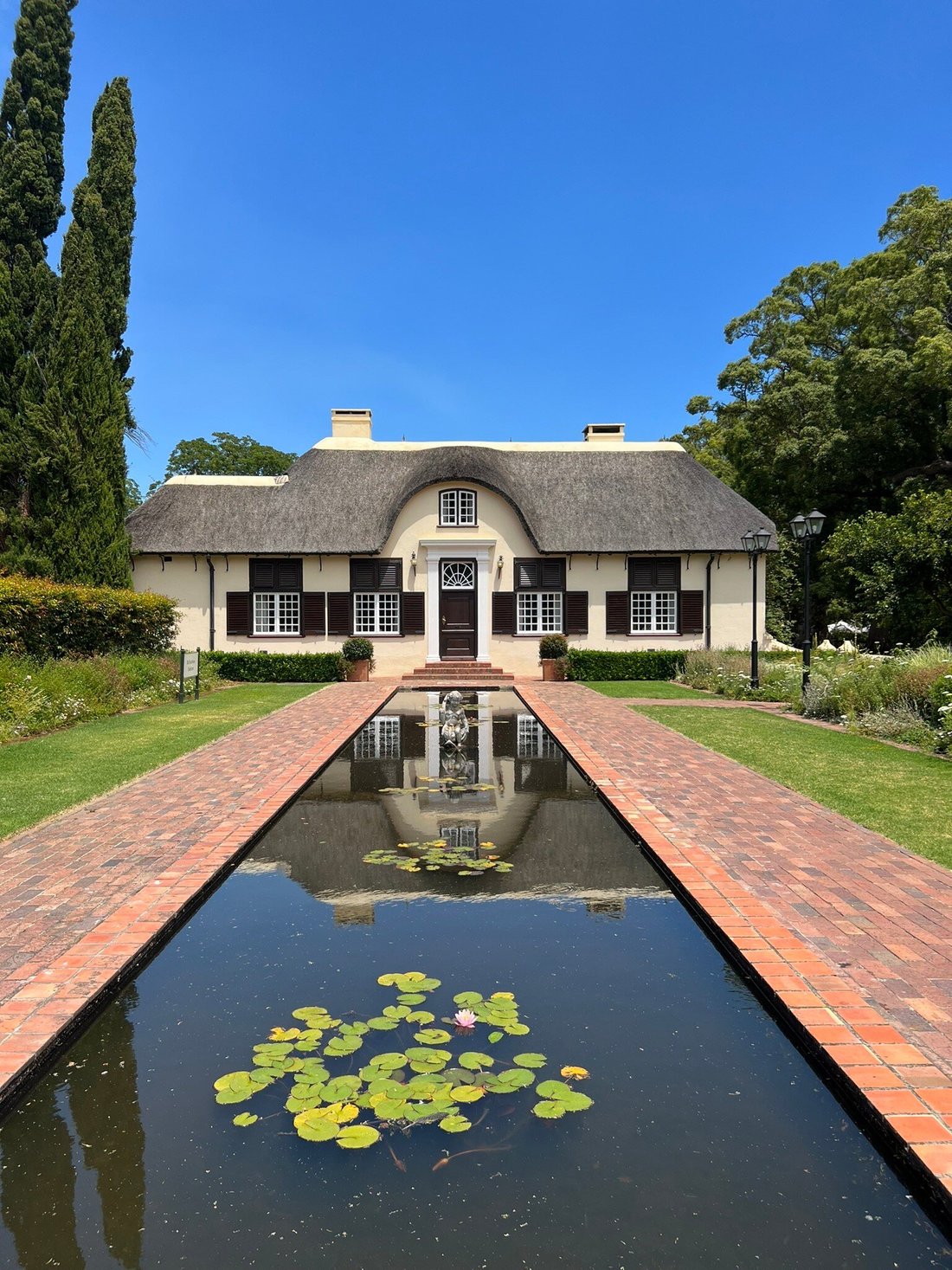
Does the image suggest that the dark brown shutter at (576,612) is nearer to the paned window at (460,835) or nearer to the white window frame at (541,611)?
the white window frame at (541,611)

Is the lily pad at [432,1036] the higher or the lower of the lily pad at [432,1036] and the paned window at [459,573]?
the lower

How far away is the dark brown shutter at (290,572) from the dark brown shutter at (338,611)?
1.01 metres

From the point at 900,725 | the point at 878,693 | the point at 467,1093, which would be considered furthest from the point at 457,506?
the point at 467,1093

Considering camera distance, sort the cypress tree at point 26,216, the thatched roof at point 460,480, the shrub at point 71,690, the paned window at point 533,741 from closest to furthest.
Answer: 1. the paned window at point 533,741
2. the shrub at point 71,690
3. the cypress tree at point 26,216
4. the thatched roof at point 460,480

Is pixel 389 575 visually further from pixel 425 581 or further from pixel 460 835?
pixel 460 835

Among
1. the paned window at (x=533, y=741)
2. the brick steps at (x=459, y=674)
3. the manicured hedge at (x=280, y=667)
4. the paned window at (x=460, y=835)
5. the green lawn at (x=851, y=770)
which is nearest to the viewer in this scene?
the paned window at (x=460, y=835)

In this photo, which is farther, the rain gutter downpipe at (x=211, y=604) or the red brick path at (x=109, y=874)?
the rain gutter downpipe at (x=211, y=604)

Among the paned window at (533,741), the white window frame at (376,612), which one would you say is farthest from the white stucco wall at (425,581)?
the paned window at (533,741)

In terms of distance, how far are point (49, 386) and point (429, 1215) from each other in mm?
21518

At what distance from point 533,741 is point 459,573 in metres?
13.5

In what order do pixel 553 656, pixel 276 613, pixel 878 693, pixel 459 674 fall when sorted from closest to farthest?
pixel 878 693 → pixel 553 656 → pixel 459 674 → pixel 276 613

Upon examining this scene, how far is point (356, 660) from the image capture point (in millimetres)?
22547

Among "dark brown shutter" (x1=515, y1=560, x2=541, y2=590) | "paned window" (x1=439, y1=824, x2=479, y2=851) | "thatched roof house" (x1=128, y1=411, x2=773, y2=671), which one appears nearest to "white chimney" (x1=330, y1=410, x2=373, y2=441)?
"thatched roof house" (x1=128, y1=411, x2=773, y2=671)

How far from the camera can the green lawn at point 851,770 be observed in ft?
22.2
